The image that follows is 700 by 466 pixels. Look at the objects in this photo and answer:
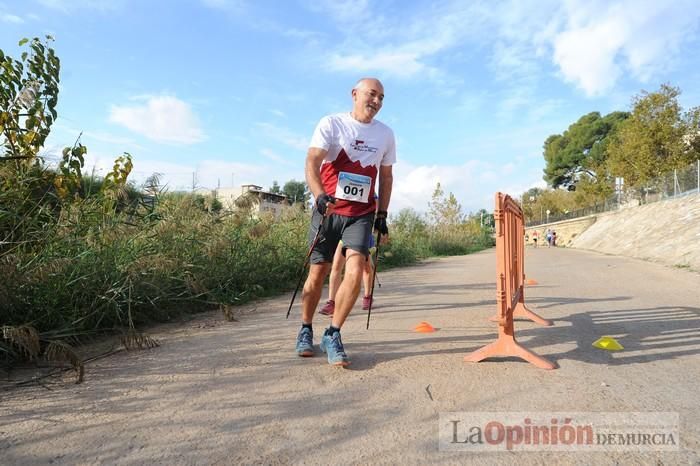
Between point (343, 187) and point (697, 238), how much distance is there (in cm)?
1466

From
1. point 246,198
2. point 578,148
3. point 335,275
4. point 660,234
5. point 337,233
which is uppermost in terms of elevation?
point 578,148

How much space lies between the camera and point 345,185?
365 cm

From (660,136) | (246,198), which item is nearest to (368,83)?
(246,198)

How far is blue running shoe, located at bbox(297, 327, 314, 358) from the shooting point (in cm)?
359

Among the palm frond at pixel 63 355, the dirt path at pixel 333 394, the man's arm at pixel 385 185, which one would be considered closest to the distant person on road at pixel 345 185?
the man's arm at pixel 385 185

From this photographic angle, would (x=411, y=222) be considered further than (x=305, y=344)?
Yes

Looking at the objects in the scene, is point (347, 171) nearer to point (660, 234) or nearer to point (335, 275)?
point (335, 275)

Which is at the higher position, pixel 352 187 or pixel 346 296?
pixel 352 187

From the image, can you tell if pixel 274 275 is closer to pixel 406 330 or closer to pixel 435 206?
pixel 406 330

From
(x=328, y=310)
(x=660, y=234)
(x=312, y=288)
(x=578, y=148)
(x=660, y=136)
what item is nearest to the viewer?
(x=312, y=288)

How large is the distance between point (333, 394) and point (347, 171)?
166cm

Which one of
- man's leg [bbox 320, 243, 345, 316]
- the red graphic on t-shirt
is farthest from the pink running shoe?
the red graphic on t-shirt

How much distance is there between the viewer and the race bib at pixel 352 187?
3.65 m

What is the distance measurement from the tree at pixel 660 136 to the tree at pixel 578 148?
82.1ft
